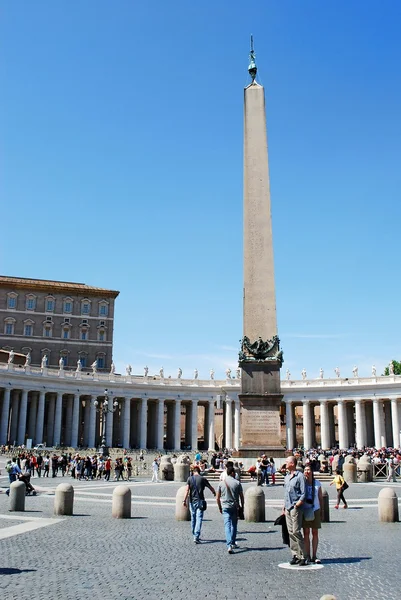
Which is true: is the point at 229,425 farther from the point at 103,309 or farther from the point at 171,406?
the point at 103,309

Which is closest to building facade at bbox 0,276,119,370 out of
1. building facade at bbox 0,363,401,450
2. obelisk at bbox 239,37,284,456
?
building facade at bbox 0,363,401,450

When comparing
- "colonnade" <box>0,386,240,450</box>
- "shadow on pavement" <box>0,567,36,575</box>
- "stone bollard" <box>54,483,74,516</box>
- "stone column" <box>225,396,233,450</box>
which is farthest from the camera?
"stone column" <box>225,396,233,450</box>

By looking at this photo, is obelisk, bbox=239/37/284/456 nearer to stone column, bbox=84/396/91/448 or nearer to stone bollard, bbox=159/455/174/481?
stone bollard, bbox=159/455/174/481

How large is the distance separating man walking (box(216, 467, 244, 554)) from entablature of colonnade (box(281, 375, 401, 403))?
55155 millimetres

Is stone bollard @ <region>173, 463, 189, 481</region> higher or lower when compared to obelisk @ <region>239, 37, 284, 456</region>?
lower

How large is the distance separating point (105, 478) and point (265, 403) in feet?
29.2

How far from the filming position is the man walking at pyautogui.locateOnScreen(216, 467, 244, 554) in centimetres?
948

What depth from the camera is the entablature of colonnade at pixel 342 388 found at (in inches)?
2447

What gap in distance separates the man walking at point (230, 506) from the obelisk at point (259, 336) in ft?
50.3

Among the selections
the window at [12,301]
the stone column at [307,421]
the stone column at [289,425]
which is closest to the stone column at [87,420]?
the window at [12,301]

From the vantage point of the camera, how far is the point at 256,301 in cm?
2558

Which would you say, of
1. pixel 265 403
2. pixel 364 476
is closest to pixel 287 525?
pixel 265 403

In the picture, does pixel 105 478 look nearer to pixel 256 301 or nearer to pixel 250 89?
pixel 256 301

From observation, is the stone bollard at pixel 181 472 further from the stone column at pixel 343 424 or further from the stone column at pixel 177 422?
the stone column at pixel 343 424
